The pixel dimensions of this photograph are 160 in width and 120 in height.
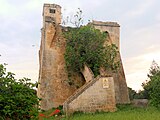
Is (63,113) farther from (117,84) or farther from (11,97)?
(11,97)

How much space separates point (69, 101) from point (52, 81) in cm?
551

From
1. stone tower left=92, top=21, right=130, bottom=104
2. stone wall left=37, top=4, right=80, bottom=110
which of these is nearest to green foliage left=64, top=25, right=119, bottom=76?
stone wall left=37, top=4, right=80, bottom=110

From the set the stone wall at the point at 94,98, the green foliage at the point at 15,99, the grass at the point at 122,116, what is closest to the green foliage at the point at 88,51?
the stone wall at the point at 94,98

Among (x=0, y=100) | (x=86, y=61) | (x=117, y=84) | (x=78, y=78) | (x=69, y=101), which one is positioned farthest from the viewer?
(x=117, y=84)

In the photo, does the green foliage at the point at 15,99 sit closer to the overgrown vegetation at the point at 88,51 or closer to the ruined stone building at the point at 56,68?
the ruined stone building at the point at 56,68

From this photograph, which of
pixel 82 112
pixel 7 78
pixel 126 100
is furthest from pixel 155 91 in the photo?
pixel 7 78

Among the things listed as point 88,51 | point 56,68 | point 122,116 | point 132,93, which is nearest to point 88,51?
point 88,51

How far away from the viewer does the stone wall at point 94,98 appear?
63.7 ft

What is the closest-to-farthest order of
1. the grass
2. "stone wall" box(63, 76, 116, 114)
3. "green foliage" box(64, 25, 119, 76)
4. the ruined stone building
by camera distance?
the grass → "stone wall" box(63, 76, 116, 114) → "green foliage" box(64, 25, 119, 76) → the ruined stone building

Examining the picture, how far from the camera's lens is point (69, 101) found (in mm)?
19359

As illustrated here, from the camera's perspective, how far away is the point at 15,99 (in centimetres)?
823

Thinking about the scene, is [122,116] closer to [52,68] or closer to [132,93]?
[52,68]

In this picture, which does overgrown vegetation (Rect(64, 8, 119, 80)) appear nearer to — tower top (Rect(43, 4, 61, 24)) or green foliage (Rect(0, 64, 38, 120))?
tower top (Rect(43, 4, 61, 24))

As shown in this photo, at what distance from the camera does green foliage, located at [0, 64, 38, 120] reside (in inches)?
318
